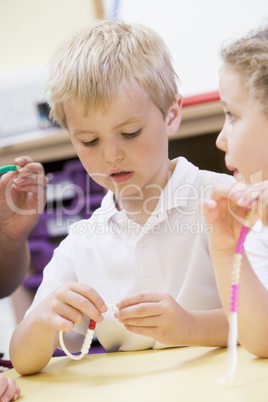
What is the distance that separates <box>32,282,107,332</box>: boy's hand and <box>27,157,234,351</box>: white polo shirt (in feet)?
0.43

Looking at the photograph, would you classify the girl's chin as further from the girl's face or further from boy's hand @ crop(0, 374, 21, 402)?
boy's hand @ crop(0, 374, 21, 402)

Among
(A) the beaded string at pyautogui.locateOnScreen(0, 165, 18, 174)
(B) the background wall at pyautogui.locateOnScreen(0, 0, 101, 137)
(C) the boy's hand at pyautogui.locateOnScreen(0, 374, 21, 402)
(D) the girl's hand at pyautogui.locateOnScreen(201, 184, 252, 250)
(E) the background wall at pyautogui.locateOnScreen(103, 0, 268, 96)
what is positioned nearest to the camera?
(D) the girl's hand at pyautogui.locateOnScreen(201, 184, 252, 250)

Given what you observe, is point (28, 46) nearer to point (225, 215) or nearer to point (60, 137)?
point (60, 137)

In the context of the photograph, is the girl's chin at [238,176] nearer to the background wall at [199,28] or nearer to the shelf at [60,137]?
the shelf at [60,137]

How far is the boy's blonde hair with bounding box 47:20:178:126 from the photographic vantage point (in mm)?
675

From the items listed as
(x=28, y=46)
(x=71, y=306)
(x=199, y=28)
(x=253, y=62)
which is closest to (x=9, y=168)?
(x=71, y=306)

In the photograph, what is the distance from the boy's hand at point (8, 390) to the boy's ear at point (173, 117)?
1.30 feet

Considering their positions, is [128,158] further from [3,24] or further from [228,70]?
[3,24]

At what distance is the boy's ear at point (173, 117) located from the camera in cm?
75

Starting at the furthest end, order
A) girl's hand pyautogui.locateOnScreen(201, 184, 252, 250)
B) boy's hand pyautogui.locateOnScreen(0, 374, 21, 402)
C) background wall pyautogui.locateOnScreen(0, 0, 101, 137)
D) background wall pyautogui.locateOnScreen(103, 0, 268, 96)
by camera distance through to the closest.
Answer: background wall pyautogui.locateOnScreen(0, 0, 101, 137), background wall pyautogui.locateOnScreen(103, 0, 268, 96), boy's hand pyautogui.locateOnScreen(0, 374, 21, 402), girl's hand pyautogui.locateOnScreen(201, 184, 252, 250)

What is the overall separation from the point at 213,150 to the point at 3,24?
100 cm

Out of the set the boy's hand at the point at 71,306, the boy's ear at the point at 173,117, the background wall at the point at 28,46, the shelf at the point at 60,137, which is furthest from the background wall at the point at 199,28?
the boy's hand at the point at 71,306

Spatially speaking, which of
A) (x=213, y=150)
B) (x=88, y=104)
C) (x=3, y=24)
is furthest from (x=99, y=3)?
(x=88, y=104)

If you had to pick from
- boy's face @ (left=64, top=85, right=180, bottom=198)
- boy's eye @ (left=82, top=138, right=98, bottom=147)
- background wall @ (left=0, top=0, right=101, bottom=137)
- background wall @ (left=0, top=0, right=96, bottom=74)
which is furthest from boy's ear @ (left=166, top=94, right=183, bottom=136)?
background wall @ (left=0, top=0, right=96, bottom=74)
